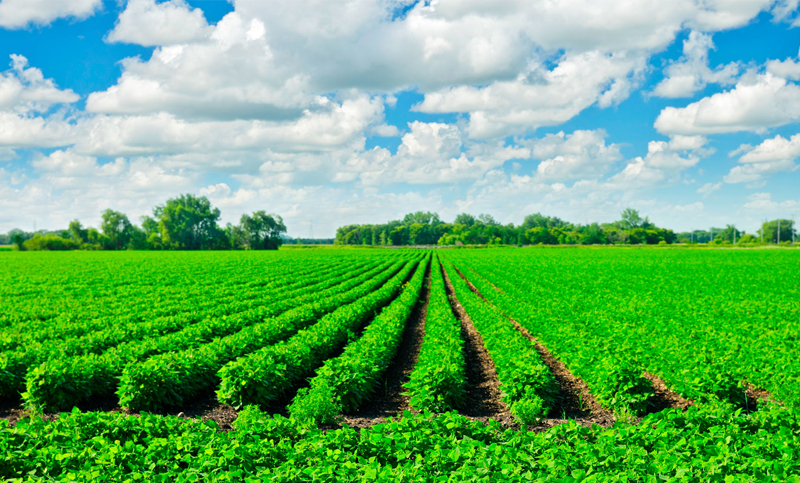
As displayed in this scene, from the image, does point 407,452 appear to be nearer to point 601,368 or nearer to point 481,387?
point 481,387

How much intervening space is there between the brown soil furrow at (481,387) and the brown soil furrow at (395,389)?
155cm

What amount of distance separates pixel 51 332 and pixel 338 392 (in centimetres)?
1261

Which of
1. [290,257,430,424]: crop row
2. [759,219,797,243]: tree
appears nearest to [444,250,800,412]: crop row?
[290,257,430,424]: crop row

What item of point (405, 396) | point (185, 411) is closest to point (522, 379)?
point (405, 396)

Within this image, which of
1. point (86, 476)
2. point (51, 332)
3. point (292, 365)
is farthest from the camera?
point (51, 332)

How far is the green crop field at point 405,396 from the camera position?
18.9ft

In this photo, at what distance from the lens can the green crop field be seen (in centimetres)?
577

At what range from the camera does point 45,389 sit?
10.0 meters

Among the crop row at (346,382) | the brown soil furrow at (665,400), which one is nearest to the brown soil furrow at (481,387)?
the crop row at (346,382)

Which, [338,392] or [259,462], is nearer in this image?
[259,462]

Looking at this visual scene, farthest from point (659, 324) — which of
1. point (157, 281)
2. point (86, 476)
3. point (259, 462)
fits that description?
point (157, 281)

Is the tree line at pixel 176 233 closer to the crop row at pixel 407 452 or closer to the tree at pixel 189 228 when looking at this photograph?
the tree at pixel 189 228

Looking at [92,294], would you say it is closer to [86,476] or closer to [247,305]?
[247,305]

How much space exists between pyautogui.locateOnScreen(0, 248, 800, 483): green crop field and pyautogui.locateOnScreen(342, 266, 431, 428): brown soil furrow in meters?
0.07
